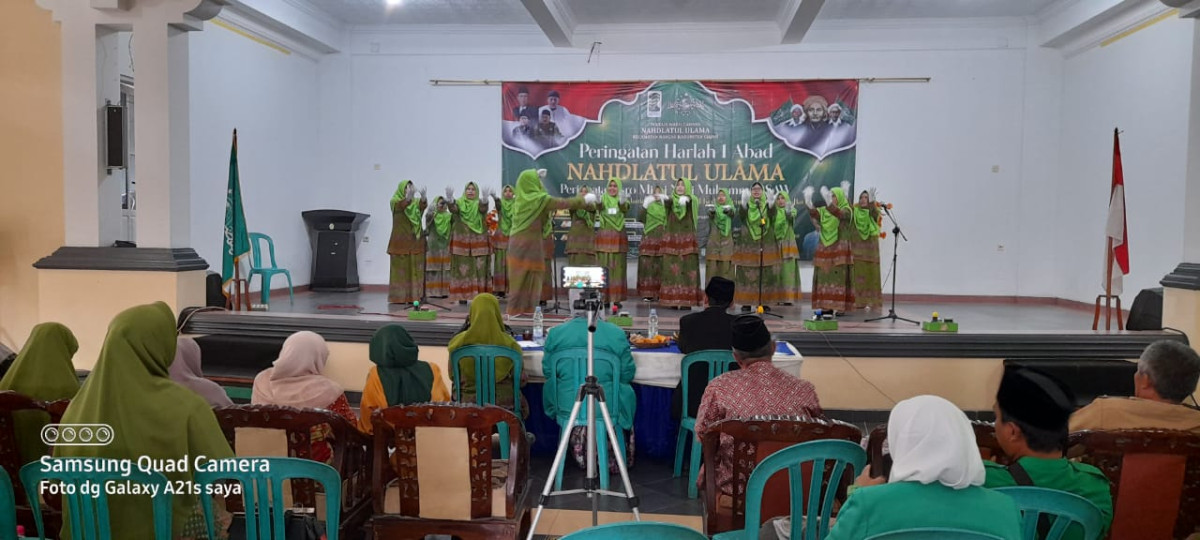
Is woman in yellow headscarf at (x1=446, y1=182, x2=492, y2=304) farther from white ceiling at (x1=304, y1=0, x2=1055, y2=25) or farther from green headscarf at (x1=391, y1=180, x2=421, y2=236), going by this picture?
white ceiling at (x1=304, y1=0, x2=1055, y2=25)

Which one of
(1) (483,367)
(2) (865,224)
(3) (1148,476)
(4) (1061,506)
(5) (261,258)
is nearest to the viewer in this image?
(4) (1061,506)

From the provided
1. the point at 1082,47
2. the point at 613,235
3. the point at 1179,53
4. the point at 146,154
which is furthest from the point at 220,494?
the point at 1082,47

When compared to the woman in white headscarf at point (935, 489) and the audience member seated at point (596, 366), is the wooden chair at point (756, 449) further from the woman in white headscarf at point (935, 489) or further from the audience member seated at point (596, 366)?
the audience member seated at point (596, 366)

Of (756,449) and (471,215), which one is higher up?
(471,215)

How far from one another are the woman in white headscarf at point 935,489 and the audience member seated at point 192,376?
2063mm

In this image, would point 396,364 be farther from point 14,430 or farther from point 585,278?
point 14,430

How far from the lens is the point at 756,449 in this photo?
Result: 7.82ft

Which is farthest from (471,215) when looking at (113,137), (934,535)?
(934,535)

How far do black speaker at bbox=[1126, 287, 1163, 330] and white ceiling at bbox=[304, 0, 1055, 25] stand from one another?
4546mm

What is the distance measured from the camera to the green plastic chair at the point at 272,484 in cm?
187

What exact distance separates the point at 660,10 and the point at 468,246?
3590mm

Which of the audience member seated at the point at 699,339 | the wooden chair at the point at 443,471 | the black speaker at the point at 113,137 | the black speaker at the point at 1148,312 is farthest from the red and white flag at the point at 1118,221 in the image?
the black speaker at the point at 113,137

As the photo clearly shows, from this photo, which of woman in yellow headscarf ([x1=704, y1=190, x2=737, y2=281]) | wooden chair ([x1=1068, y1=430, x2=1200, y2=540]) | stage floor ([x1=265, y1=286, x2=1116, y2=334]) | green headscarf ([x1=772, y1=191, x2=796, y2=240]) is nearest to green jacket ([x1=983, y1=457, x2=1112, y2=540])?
wooden chair ([x1=1068, y1=430, x2=1200, y2=540])

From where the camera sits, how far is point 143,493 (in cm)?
191
